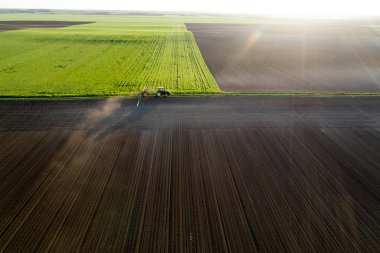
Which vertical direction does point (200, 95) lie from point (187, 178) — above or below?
above

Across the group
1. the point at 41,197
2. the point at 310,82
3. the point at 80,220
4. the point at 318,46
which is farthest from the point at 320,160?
the point at 318,46

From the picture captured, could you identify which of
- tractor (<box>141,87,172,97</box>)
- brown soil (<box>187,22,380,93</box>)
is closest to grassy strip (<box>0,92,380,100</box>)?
tractor (<box>141,87,172,97</box>)

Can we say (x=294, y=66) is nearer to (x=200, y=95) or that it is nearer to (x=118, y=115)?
(x=200, y=95)

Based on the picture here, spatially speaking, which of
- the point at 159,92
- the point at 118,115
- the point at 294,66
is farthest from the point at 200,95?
the point at 294,66

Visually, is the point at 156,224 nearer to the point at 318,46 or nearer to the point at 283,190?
the point at 283,190

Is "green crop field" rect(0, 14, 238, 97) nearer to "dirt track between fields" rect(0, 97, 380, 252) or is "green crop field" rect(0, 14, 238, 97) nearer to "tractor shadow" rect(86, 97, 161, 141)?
"tractor shadow" rect(86, 97, 161, 141)
